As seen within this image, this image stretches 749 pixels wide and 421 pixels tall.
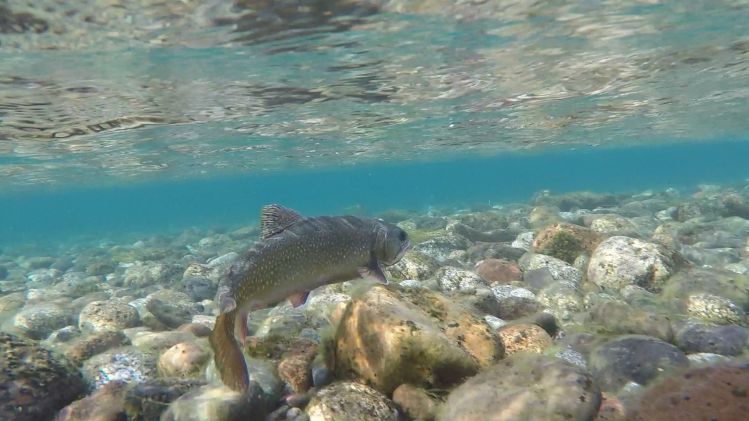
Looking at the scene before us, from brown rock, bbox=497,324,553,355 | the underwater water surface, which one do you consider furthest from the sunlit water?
brown rock, bbox=497,324,553,355

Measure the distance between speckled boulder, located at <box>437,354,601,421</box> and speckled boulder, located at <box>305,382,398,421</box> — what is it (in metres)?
0.52

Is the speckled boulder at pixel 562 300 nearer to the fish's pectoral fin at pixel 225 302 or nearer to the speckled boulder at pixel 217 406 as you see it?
the speckled boulder at pixel 217 406

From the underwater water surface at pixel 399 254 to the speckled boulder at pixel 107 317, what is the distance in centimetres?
5

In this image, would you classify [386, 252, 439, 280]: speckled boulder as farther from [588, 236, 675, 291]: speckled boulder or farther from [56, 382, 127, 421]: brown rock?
[56, 382, 127, 421]: brown rock

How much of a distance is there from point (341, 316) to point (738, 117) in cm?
4770

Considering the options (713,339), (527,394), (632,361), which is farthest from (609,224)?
(527,394)

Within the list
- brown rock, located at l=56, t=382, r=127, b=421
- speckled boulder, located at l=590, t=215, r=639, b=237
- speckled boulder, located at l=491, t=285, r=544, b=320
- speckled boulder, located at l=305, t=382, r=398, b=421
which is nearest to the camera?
speckled boulder, located at l=305, t=382, r=398, b=421

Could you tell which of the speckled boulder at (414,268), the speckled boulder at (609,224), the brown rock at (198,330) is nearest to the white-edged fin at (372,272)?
the brown rock at (198,330)

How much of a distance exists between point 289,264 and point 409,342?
4.44 ft

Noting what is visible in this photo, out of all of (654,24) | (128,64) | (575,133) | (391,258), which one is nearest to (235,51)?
(128,64)

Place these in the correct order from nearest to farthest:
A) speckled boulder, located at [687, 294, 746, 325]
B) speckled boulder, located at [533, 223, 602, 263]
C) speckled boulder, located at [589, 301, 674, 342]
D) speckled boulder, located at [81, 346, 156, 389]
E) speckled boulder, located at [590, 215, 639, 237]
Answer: speckled boulder, located at [81, 346, 156, 389]
speckled boulder, located at [589, 301, 674, 342]
speckled boulder, located at [687, 294, 746, 325]
speckled boulder, located at [533, 223, 602, 263]
speckled boulder, located at [590, 215, 639, 237]

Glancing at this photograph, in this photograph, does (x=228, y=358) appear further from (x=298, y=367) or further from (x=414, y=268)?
(x=414, y=268)

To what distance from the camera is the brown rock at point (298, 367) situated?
16.2ft

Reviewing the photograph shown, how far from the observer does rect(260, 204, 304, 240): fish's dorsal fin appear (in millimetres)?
5043
